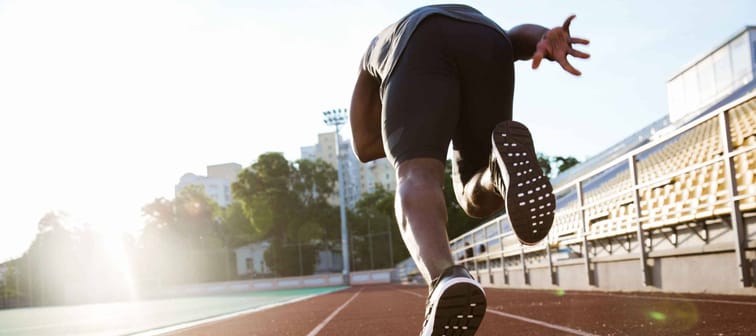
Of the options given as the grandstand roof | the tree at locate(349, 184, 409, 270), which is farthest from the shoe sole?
the tree at locate(349, 184, 409, 270)

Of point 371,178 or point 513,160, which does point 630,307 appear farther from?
point 371,178

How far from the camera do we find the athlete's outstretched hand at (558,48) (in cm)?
183

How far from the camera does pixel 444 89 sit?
1696 millimetres

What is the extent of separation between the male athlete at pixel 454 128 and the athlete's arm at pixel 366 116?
0.04 metres

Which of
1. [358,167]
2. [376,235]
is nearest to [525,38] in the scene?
[376,235]

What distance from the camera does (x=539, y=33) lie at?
6.25 ft

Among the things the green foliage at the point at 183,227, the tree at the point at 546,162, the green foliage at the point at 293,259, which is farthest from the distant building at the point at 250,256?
the tree at the point at 546,162

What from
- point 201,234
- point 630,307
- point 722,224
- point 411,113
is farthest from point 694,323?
point 201,234

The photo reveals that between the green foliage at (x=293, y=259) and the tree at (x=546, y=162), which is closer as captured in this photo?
the green foliage at (x=293, y=259)

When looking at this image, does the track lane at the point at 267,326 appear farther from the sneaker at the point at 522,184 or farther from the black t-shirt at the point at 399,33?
the sneaker at the point at 522,184

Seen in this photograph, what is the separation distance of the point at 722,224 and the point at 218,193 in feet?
426

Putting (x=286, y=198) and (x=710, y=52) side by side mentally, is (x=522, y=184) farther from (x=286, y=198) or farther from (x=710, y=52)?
(x=286, y=198)

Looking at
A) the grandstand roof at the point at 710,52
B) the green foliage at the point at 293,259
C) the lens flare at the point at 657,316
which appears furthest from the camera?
the green foliage at the point at 293,259

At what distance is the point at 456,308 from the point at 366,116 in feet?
2.48
